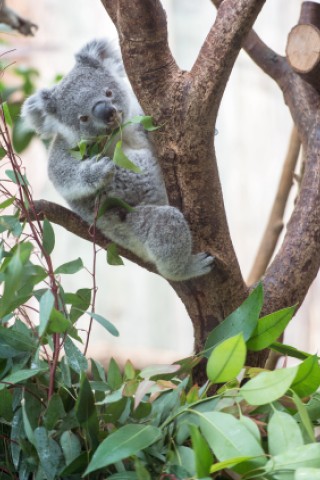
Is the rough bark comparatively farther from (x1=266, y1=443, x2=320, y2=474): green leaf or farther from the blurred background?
the blurred background

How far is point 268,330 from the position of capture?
4.89 feet

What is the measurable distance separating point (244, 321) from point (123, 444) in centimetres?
43

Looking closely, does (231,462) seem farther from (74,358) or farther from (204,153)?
(204,153)

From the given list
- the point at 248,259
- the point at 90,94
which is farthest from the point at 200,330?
the point at 248,259

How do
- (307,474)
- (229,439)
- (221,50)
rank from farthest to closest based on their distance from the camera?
(221,50), (229,439), (307,474)

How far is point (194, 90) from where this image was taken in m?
1.75

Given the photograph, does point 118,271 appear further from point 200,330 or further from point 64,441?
point 64,441

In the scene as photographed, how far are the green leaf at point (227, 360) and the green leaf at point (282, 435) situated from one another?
119 millimetres

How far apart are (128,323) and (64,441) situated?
6.06 meters

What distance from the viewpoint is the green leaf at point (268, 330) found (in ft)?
4.85

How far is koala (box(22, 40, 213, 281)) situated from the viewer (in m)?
2.19

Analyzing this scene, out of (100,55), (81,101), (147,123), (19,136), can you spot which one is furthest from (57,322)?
(19,136)

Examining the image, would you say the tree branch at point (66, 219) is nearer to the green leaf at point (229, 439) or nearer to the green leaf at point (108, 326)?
the green leaf at point (108, 326)

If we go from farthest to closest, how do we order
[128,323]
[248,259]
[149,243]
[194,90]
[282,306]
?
[128,323]
[248,259]
[149,243]
[282,306]
[194,90]
